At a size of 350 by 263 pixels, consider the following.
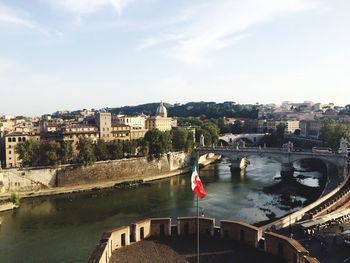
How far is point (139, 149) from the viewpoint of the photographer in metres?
52.7

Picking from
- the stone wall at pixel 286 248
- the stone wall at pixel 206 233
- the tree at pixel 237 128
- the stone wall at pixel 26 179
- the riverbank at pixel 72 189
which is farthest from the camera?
the tree at pixel 237 128

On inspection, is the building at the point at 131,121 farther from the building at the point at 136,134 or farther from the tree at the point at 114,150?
the tree at the point at 114,150

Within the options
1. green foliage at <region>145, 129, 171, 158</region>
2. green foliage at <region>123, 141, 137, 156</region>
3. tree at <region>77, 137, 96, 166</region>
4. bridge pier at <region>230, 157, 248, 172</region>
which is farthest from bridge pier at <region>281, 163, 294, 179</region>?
tree at <region>77, 137, 96, 166</region>

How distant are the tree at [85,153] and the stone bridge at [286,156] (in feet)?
58.1

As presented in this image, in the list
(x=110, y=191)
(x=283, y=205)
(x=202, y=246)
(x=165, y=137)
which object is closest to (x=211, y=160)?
(x=165, y=137)

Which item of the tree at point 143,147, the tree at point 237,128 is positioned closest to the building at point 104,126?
the tree at point 143,147

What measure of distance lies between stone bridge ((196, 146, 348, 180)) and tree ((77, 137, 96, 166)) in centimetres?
1770

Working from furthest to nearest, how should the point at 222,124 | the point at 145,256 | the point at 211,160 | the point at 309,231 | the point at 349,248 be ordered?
1. the point at 222,124
2. the point at 211,160
3. the point at 309,231
4. the point at 349,248
5. the point at 145,256

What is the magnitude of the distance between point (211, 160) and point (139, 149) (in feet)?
47.8

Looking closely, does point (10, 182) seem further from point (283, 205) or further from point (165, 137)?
point (283, 205)

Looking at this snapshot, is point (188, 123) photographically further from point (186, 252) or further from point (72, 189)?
point (186, 252)

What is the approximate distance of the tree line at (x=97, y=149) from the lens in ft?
140

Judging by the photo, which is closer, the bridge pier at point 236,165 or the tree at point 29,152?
the tree at point 29,152

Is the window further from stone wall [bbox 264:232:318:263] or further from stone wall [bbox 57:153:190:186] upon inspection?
stone wall [bbox 57:153:190:186]
